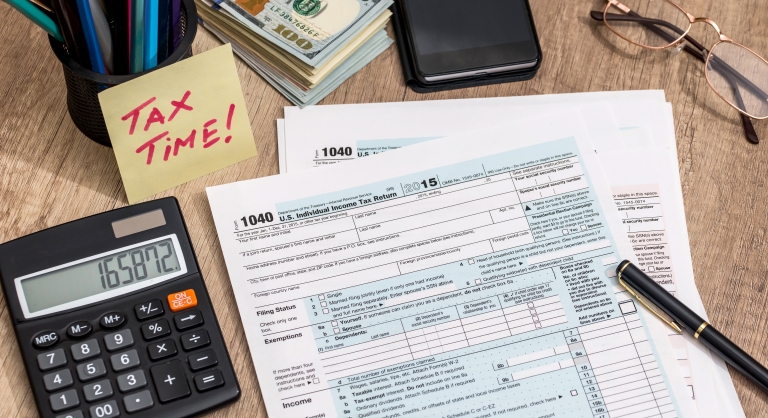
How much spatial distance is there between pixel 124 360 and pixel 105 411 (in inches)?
1.6

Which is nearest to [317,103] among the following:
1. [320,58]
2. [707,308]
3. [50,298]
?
[320,58]

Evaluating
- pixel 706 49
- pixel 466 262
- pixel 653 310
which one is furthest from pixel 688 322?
pixel 706 49

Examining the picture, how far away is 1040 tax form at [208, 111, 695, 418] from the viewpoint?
1.93 ft

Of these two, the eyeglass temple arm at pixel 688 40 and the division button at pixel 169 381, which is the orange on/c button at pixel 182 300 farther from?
the eyeglass temple arm at pixel 688 40

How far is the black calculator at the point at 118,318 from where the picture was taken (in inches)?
21.4

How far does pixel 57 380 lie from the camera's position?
1.77 feet

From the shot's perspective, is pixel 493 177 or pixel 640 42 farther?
pixel 640 42

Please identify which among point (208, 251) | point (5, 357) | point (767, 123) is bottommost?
point (5, 357)

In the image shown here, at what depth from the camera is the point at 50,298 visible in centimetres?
57

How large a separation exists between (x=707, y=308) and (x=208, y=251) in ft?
1.59

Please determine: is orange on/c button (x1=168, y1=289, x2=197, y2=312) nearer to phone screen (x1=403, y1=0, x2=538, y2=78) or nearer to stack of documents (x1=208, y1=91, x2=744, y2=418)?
stack of documents (x1=208, y1=91, x2=744, y2=418)

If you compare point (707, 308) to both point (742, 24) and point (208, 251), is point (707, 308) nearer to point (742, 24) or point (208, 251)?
point (742, 24)

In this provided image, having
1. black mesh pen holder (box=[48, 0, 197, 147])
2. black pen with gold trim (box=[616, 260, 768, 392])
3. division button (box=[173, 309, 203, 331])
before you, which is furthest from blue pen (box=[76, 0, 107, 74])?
black pen with gold trim (box=[616, 260, 768, 392])

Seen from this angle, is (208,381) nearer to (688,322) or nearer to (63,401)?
(63,401)
